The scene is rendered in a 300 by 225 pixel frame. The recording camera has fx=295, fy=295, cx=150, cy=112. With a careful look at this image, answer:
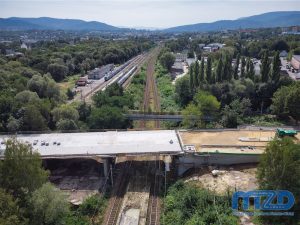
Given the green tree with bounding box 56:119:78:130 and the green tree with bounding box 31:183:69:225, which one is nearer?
the green tree with bounding box 31:183:69:225

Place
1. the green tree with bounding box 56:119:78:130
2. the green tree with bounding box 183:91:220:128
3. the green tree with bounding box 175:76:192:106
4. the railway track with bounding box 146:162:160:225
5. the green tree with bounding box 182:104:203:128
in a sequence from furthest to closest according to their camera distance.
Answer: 1. the green tree with bounding box 175:76:192:106
2. the green tree with bounding box 183:91:220:128
3. the green tree with bounding box 182:104:203:128
4. the green tree with bounding box 56:119:78:130
5. the railway track with bounding box 146:162:160:225

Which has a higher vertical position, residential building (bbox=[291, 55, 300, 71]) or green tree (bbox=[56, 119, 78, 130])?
residential building (bbox=[291, 55, 300, 71])

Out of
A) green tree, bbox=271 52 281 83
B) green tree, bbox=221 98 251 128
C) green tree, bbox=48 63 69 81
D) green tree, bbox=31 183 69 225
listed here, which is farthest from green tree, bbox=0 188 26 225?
green tree, bbox=48 63 69 81

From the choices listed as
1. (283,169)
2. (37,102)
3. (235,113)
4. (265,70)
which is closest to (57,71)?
(37,102)

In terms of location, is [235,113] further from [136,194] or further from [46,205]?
[46,205]

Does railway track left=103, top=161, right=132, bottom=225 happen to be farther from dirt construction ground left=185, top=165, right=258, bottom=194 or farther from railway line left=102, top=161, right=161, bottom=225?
dirt construction ground left=185, top=165, right=258, bottom=194

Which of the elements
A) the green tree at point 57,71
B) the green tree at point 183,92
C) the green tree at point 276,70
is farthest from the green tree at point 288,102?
the green tree at point 57,71

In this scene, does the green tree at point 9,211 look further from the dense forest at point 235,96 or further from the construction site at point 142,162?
the dense forest at point 235,96
